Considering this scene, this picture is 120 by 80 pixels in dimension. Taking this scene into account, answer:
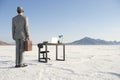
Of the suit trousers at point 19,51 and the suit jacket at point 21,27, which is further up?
the suit jacket at point 21,27

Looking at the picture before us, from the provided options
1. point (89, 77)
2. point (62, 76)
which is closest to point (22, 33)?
point (62, 76)

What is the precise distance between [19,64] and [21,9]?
1.48 metres

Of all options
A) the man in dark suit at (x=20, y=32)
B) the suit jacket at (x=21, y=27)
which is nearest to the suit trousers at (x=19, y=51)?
the man in dark suit at (x=20, y=32)

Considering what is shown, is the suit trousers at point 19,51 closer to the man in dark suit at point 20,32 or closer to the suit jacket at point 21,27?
the man in dark suit at point 20,32

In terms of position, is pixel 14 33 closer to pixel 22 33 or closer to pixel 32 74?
pixel 22 33

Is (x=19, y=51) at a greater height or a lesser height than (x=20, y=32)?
lesser

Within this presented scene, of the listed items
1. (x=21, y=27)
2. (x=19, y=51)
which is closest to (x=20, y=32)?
(x=21, y=27)

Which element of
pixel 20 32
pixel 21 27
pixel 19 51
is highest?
pixel 21 27

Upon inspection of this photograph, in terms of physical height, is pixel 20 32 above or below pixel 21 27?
below

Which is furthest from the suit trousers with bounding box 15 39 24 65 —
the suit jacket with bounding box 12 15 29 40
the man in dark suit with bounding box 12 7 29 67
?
the suit jacket with bounding box 12 15 29 40

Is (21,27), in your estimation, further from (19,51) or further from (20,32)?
(19,51)

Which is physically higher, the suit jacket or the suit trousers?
the suit jacket

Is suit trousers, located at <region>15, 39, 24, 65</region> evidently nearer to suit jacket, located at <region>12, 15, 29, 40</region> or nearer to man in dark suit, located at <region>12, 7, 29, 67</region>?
man in dark suit, located at <region>12, 7, 29, 67</region>

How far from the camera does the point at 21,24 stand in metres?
5.96
